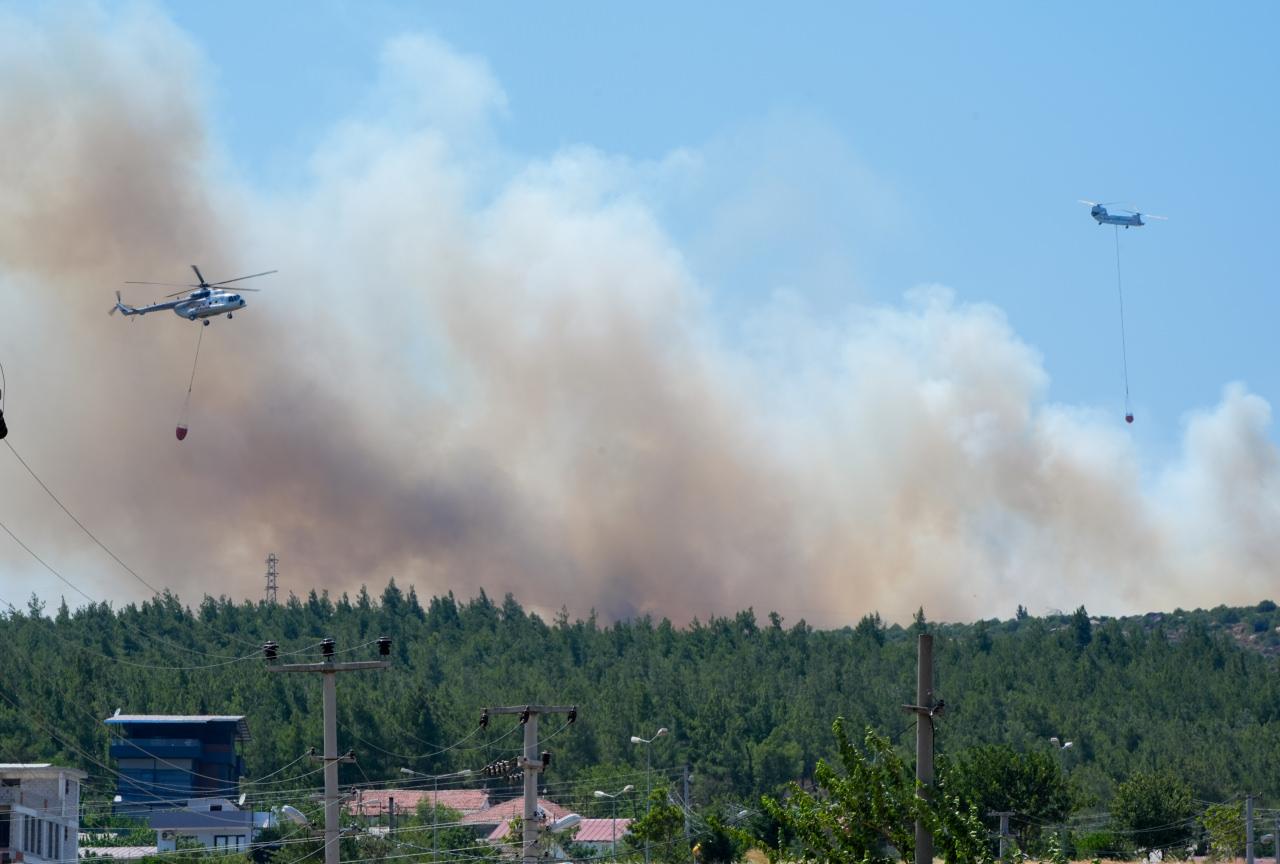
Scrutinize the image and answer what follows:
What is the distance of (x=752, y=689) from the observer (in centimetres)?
19025

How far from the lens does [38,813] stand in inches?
3324

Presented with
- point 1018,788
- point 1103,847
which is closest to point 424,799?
point 1018,788

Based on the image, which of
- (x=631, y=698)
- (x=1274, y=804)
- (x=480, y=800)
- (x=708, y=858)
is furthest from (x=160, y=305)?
(x=1274, y=804)

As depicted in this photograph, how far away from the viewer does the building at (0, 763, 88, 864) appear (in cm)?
8044

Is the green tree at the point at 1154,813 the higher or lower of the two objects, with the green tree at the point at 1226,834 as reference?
higher

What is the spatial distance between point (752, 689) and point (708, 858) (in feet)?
275

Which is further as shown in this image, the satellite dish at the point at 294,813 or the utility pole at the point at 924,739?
the satellite dish at the point at 294,813

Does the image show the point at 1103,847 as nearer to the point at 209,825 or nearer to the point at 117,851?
the point at 117,851

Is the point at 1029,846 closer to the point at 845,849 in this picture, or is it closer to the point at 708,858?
the point at 708,858

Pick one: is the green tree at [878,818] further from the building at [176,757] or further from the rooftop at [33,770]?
the building at [176,757]

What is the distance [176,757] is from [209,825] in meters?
14.3

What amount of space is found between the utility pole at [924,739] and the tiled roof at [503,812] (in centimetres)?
10504

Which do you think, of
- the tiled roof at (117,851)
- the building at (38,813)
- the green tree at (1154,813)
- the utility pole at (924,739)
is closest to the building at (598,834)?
the tiled roof at (117,851)

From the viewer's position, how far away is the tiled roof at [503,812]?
140000mm
